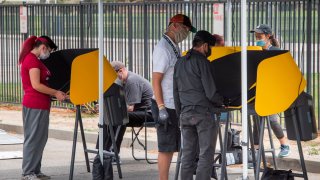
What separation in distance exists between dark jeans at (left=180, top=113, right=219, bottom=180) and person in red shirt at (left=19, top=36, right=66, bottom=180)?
2.18 metres

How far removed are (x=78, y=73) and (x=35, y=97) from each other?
65 cm

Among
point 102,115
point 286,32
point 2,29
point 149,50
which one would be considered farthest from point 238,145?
point 2,29

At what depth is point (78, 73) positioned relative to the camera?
11.3m

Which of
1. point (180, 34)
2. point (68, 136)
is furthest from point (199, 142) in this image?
point (68, 136)

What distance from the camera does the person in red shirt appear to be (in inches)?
450

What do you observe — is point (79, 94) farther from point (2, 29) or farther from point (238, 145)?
point (2, 29)

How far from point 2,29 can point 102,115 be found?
34.3 feet

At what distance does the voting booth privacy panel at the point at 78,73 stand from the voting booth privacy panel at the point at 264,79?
2.00m

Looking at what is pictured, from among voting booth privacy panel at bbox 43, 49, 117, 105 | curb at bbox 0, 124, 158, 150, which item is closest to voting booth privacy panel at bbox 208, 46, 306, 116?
voting booth privacy panel at bbox 43, 49, 117, 105

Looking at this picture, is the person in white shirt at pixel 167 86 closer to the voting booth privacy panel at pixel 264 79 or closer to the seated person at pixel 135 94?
the voting booth privacy panel at pixel 264 79

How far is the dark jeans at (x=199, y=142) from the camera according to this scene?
31.8ft

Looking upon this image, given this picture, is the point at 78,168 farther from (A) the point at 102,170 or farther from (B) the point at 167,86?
(B) the point at 167,86

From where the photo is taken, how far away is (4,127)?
1772 cm

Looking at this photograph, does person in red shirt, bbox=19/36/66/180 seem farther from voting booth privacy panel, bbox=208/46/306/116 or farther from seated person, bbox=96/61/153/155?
voting booth privacy panel, bbox=208/46/306/116
